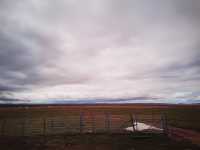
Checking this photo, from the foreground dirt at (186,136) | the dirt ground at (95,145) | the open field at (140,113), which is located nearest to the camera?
the dirt ground at (95,145)

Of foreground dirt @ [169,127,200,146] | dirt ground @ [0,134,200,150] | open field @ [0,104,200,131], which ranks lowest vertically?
open field @ [0,104,200,131]

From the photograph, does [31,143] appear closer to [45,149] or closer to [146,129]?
[45,149]

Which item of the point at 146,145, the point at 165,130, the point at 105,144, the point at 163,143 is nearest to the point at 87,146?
the point at 105,144

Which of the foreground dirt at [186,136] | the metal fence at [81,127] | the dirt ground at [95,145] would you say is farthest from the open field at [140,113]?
the dirt ground at [95,145]

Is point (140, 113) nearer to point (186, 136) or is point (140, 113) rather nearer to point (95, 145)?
point (186, 136)

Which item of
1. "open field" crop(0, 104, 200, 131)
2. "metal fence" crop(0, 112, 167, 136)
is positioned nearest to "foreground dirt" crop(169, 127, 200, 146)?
"metal fence" crop(0, 112, 167, 136)

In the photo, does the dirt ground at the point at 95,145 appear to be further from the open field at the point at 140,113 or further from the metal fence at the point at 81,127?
the open field at the point at 140,113

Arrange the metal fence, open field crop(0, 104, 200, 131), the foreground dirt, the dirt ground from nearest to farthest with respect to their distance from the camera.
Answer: the dirt ground, the foreground dirt, the metal fence, open field crop(0, 104, 200, 131)

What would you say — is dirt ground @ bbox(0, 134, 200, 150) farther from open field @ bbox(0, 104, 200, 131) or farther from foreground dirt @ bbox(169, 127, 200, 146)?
open field @ bbox(0, 104, 200, 131)

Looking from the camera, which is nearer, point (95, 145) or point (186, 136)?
point (95, 145)

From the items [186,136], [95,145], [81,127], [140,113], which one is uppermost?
[81,127]

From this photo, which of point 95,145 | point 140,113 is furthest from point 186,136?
point 140,113

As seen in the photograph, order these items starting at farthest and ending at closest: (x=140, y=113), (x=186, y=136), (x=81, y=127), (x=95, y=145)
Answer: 1. (x=140, y=113)
2. (x=81, y=127)
3. (x=186, y=136)
4. (x=95, y=145)

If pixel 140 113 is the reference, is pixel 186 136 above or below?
A: above
